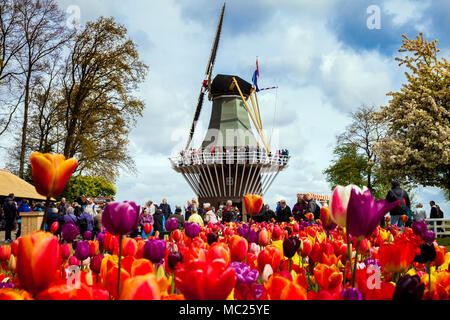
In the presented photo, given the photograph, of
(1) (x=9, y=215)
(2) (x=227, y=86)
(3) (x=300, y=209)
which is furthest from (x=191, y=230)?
(2) (x=227, y=86)

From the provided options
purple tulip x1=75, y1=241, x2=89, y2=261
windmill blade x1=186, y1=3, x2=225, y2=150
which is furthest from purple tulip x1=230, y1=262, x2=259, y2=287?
windmill blade x1=186, y1=3, x2=225, y2=150

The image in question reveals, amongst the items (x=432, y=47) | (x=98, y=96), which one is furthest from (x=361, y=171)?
(x=98, y=96)

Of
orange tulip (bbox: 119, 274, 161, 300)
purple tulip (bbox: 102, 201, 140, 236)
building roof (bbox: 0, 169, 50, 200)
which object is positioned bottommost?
orange tulip (bbox: 119, 274, 161, 300)

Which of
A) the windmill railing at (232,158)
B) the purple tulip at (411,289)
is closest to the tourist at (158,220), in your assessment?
the purple tulip at (411,289)

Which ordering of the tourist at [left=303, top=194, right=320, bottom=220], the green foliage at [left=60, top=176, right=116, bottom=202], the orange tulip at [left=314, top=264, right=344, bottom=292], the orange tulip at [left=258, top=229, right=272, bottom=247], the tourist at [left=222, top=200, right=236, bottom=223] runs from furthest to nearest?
the green foliage at [left=60, top=176, right=116, bottom=202] → the tourist at [left=222, top=200, right=236, bottom=223] → the tourist at [left=303, top=194, right=320, bottom=220] → the orange tulip at [left=258, top=229, right=272, bottom=247] → the orange tulip at [left=314, top=264, right=344, bottom=292]

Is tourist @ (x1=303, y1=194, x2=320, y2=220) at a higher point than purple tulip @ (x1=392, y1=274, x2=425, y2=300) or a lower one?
higher

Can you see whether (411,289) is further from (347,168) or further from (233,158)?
(347,168)

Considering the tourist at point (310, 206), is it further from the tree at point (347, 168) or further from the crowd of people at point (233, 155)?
the tree at point (347, 168)

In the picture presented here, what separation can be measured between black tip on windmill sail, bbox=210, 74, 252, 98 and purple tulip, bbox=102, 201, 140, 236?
30.9m

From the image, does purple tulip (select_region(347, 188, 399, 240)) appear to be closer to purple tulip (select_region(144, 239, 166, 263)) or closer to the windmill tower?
purple tulip (select_region(144, 239, 166, 263))

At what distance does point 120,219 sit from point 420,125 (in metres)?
24.0

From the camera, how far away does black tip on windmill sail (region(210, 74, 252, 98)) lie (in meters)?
31.7
